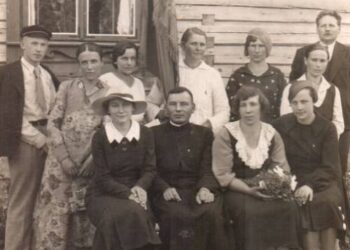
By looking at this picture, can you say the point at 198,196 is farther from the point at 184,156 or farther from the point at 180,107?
the point at 180,107

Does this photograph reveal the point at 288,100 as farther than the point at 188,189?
Yes

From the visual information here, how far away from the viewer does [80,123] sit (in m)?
5.52

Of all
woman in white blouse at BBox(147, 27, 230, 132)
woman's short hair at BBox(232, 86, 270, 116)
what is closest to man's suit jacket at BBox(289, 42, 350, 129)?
woman in white blouse at BBox(147, 27, 230, 132)

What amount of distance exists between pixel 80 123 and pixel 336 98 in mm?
2370

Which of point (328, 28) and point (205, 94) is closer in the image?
point (205, 94)

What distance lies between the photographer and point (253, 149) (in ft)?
18.0

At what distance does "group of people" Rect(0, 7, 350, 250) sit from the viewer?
17.0 feet

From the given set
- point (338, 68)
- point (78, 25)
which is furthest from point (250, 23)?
point (78, 25)

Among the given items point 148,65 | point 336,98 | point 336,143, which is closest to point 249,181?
point 336,143

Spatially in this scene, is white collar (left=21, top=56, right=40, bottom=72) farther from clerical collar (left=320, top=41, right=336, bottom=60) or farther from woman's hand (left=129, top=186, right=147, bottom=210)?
clerical collar (left=320, top=41, right=336, bottom=60)

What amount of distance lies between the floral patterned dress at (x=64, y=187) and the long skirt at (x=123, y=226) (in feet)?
1.46

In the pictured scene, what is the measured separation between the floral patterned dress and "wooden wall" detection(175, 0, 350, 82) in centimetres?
207

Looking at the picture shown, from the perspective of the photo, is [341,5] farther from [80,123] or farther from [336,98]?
[80,123]

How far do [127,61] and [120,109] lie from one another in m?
0.71
